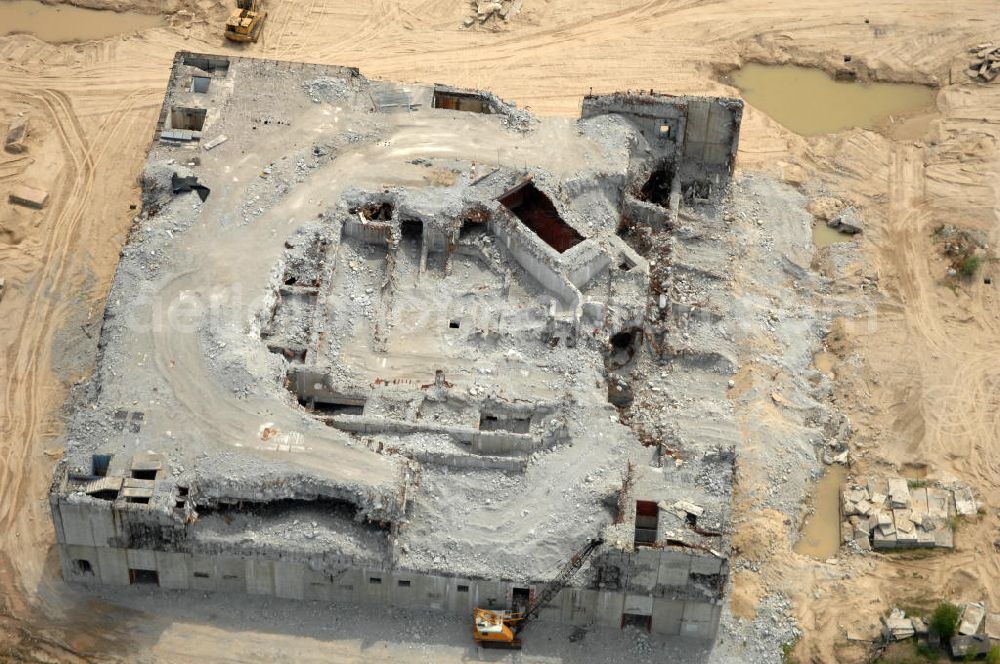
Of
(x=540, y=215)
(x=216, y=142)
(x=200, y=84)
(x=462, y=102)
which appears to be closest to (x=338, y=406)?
(x=540, y=215)

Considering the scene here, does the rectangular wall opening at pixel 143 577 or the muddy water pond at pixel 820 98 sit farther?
the muddy water pond at pixel 820 98

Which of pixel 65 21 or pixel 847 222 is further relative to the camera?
pixel 65 21

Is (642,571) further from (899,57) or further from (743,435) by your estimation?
(899,57)

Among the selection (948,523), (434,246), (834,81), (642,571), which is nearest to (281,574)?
(642,571)

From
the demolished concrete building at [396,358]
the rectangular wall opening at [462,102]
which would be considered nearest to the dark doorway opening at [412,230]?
the demolished concrete building at [396,358]

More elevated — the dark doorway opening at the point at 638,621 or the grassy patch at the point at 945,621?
the grassy patch at the point at 945,621

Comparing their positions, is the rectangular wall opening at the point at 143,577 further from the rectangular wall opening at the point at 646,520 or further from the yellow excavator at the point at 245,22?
the yellow excavator at the point at 245,22

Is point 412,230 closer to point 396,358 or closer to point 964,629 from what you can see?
point 396,358
